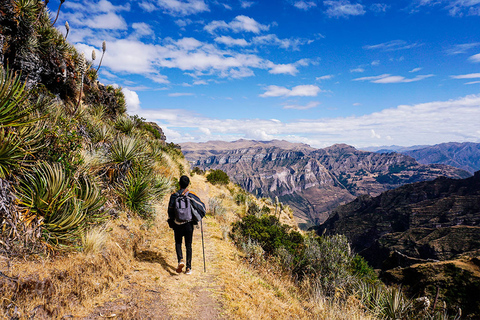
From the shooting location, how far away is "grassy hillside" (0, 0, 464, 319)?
3549mm

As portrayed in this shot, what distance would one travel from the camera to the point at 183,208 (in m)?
5.07

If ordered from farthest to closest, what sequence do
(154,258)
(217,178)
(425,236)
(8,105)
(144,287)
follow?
(425,236) → (217,178) → (154,258) → (144,287) → (8,105)

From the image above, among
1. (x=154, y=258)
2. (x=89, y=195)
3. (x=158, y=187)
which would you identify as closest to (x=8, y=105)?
(x=89, y=195)

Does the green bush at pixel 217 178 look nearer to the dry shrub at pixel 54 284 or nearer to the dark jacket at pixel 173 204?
the dark jacket at pixel 173 204

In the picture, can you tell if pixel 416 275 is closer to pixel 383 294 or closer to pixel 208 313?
pixel 383 294

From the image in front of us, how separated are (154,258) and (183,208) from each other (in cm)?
217

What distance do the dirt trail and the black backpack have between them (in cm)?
148

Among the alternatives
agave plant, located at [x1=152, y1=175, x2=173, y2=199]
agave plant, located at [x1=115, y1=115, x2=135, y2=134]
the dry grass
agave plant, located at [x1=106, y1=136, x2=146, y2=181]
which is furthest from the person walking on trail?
agave plant, located at [x1=115, y1=115, x2=135, y2=134]

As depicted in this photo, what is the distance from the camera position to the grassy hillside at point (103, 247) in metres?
3.55

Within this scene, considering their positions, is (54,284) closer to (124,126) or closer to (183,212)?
→ (183,212)

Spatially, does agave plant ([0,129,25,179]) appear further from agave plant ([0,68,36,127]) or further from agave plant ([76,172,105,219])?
agave plant ([76,172,105,219])

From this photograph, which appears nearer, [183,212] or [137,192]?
[183,212]

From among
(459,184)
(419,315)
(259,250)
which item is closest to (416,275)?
(419,315)

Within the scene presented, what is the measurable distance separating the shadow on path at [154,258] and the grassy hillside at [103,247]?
0.03 m
